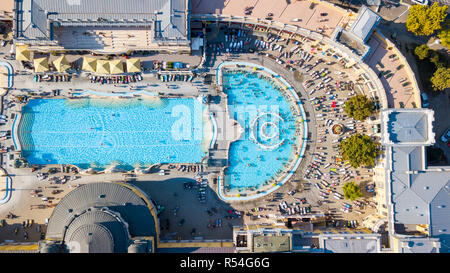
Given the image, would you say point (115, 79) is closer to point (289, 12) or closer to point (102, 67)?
point (102, 67)

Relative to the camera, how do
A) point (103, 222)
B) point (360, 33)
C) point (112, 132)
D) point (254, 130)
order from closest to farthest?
point (103, 222) → point (360, 33) → point (112, 132) → point (254, 130)

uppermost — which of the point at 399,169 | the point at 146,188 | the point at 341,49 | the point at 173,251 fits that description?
the point at 341,49

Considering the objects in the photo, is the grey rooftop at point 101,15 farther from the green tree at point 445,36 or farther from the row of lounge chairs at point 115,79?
the green tree at point 445,36

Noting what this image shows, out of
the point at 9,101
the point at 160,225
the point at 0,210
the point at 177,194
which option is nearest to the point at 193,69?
the point at 177,194

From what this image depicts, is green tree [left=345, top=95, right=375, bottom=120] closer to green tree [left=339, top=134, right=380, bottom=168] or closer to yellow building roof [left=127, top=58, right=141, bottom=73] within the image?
green tree [left=339, top=134, right=380, bottom=168]

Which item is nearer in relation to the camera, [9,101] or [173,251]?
[173,251]

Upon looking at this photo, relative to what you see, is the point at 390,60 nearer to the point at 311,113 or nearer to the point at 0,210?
the point at 311,113

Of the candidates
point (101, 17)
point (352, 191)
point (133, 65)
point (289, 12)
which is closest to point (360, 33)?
point (289, 12)
